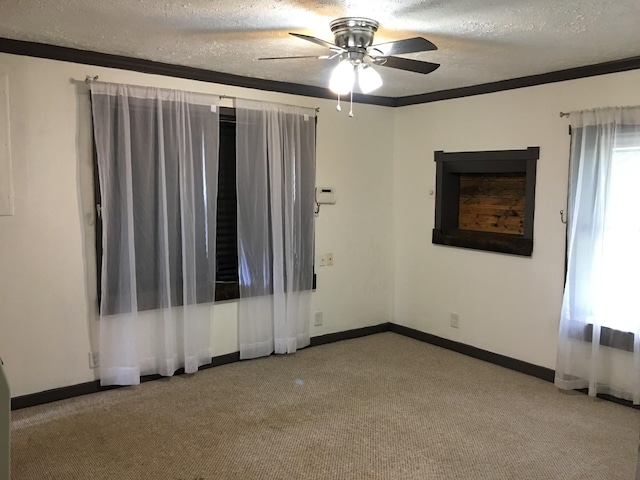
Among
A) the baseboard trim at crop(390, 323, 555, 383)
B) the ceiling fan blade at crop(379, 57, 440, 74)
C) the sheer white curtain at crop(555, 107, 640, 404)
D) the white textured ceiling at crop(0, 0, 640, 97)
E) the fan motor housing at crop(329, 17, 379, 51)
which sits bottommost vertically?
the baseboard trim at crop(390, 323, 555, 383)

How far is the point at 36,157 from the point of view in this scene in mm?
3436

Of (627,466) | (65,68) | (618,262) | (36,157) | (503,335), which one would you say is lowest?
(627,466)

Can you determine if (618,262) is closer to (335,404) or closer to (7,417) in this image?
(335,404)

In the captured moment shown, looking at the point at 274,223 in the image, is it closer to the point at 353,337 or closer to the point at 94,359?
the point at 353,337

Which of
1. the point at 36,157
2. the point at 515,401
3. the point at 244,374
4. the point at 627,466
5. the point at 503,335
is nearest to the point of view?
the point at 627,466

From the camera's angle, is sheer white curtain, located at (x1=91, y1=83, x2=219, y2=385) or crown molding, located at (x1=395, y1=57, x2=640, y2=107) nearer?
crown molding, located at (x1=395, y1=57, x2=640, y2=107)

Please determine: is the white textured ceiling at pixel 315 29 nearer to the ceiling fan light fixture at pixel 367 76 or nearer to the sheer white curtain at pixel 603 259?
the ceiling fan light fixture at pixel 367 76

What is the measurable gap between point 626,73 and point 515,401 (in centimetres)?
230

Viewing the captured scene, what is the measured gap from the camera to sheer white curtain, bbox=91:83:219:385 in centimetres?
366

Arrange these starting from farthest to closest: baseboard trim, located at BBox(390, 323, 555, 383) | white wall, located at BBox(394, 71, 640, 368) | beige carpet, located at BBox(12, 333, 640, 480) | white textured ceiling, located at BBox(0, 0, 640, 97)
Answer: baseboard trim, located at BBox(390, 323, 555, 383) → white wall, located at BBox(394, 71, 640, 368) → beige carpet, located at BBox(12, 333, 640, 480) → white textured ceiling, located at BBox(0, 0, 640, 97)

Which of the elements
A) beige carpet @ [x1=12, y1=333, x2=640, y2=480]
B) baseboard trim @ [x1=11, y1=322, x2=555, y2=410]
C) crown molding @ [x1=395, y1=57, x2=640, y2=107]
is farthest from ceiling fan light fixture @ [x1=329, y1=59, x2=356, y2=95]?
baseboard trim @ [x1=11, y1=322, x2=555, y2=410]

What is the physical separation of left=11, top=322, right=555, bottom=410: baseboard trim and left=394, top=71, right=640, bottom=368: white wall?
0.06 meters

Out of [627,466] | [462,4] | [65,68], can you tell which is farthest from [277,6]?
[627,466]

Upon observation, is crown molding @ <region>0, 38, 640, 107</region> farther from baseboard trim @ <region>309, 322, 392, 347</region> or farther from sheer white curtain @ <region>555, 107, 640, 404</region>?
baseboard trim @ <region>309, 322, 392, 347</region>
